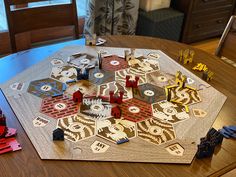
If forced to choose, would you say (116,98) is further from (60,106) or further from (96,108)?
(60,106)

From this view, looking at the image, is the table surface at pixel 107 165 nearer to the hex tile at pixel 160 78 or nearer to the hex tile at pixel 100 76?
the hex tile at pixel 160 78

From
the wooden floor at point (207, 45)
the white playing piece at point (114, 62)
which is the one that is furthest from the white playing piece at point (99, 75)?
A: the wooden floor at point (207, 45)

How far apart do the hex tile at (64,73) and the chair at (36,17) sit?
0.41 m

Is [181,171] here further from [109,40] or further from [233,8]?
[233,8]

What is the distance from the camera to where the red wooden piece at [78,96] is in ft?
4.33

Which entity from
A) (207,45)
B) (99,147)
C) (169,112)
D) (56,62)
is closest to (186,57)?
(169,112)

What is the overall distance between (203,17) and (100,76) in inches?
88.0

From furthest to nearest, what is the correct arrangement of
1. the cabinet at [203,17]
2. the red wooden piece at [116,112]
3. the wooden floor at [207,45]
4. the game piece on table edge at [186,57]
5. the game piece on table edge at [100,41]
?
1. the wooden floor at [207,45]
2. the cabinet at [203,17]
3. the game piece on table edge at [100,41]
4. the game piece on table edge at [186,57]
5. the red wooden piece at [116,112]

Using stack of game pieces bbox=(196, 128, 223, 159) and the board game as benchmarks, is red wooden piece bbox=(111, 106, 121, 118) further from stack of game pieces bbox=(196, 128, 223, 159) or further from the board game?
stack of game pieces bbox=(196, 128, 223, 159)

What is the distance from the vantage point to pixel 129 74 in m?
1.55

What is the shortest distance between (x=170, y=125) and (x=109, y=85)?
13.9 inches


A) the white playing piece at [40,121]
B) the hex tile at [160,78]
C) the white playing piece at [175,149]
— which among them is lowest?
the white playing piece at [175,149]

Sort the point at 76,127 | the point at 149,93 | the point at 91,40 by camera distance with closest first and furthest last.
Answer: the point at 76,127 < the point at 149,93 < the point at 91,40

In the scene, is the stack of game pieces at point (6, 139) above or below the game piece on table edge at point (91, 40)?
below
